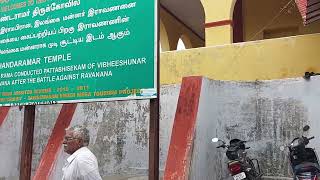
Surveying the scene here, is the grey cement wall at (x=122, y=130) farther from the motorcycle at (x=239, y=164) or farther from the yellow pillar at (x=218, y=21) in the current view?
the yellow pillar at (x=218, y=21)

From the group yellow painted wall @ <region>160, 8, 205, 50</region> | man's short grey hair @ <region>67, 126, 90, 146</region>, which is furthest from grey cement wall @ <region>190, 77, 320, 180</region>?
yellow painted wall @ <region>160, 8, 205, 50</region>

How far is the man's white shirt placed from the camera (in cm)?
357

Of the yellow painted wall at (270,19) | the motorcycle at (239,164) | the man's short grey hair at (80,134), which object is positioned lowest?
the motorcycle at (239,164)

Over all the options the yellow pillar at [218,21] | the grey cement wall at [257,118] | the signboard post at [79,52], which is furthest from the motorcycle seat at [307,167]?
the yellow pillar at [218,21]

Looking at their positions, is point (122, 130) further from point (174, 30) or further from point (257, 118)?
point (174, 30)

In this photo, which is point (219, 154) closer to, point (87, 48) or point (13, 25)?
point (87, 48)

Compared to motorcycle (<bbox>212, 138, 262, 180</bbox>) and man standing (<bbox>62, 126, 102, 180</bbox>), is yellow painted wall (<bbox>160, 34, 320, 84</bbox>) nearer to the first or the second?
motorcycle (<bbox>212, 138, 262, 180</bbox>)

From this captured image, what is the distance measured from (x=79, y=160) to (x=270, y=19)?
8.95 metres

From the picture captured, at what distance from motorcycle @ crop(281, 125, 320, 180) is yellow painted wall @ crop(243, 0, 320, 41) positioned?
6348mm

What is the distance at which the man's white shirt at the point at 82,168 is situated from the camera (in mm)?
3574

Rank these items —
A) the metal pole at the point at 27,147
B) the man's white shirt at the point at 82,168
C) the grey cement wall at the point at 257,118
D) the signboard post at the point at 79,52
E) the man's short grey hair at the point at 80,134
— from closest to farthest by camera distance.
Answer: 1. the man's white shirt at the point at 82,168
2. the man's short grey hair at the point at 80,134
3. the signboard post at the point at 79,52
4. the metal pole at the point at 27,147
5. the grey cement wall at the point at 257,118

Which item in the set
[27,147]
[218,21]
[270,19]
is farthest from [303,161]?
[270,19]

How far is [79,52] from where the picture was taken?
4605 mm

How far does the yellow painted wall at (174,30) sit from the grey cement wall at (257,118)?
6.34 meters
